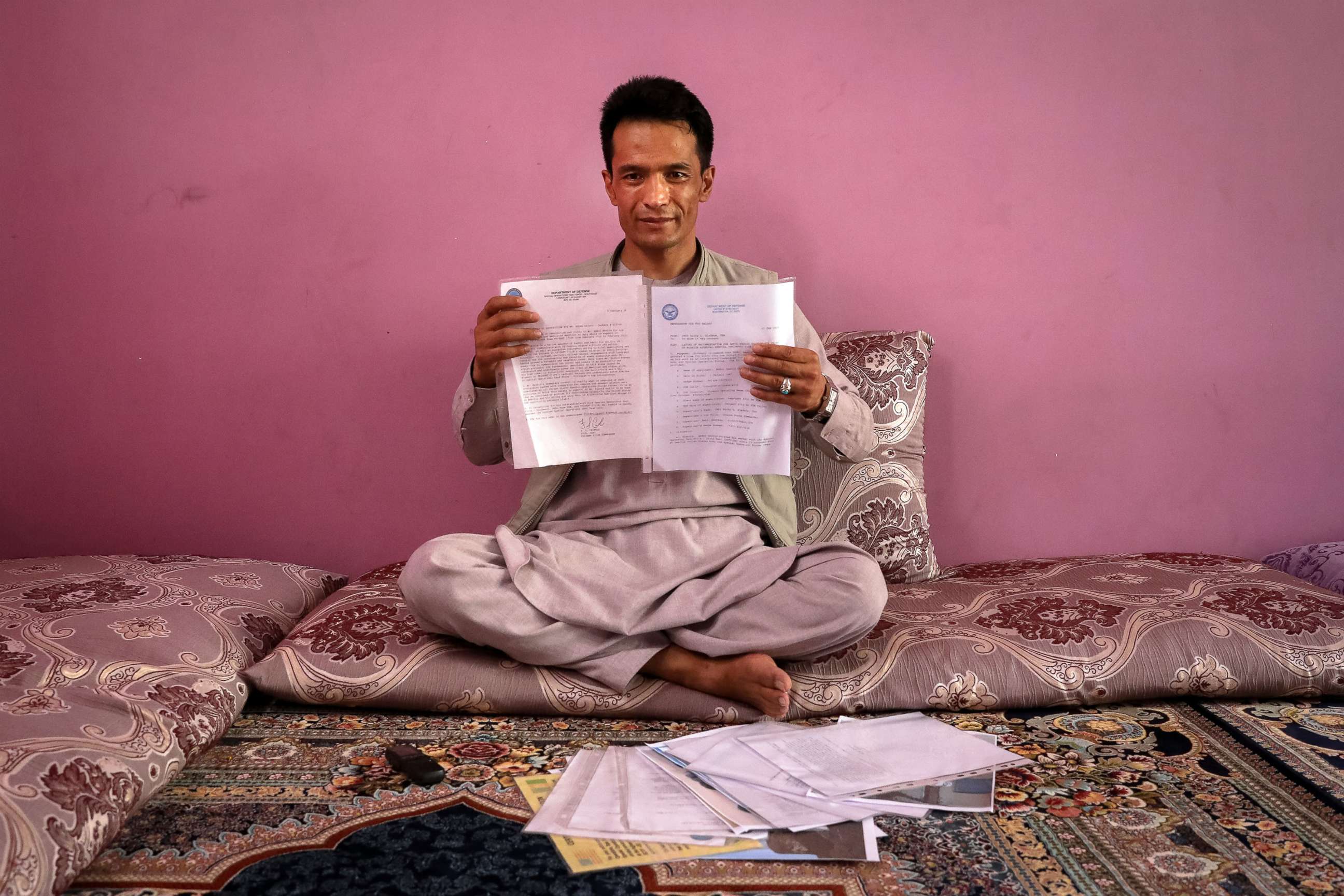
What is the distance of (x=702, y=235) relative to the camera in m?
2.71

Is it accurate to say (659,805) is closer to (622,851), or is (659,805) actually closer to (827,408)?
(622,851)

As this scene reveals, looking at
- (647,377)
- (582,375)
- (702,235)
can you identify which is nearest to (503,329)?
(582,375)

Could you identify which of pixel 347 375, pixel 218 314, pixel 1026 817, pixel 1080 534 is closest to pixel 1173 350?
pixel 1080 534

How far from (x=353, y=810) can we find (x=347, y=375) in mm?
1561

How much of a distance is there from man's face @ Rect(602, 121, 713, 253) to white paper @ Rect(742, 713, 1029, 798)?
1019 millimetres

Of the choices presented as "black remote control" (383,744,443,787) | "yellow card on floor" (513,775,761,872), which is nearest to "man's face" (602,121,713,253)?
"black remote control" (383,744,443,787)

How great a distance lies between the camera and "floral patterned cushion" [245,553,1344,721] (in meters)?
1.83

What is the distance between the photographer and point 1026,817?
53.6 inches

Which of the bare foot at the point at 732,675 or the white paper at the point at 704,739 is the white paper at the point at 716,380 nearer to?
the bare foot at the point at 732,675

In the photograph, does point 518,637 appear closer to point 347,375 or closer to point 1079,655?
point 1079,655

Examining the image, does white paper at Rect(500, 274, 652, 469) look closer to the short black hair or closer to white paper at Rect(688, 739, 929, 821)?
the short black hair

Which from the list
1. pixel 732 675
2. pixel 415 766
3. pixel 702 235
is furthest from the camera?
pixel 702 235

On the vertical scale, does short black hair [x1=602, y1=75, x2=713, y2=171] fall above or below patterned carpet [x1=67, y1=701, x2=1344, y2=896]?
above

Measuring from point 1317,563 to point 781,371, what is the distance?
62.5 inches
